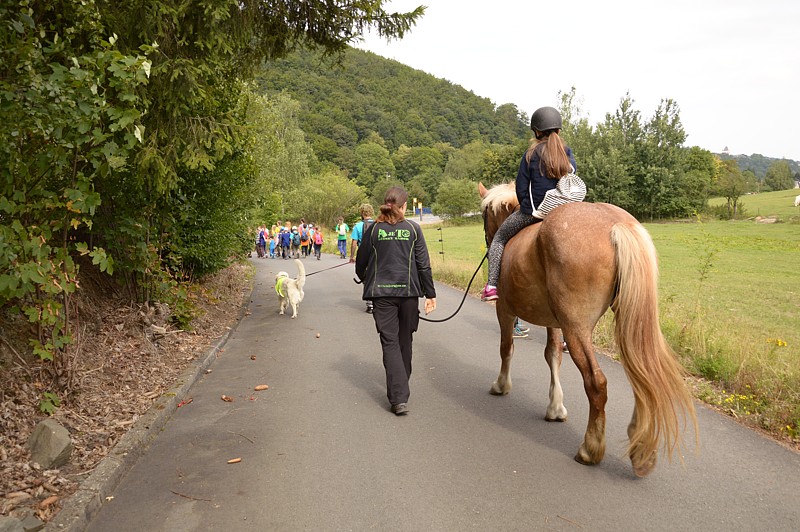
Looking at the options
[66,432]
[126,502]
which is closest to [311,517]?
[126,502]

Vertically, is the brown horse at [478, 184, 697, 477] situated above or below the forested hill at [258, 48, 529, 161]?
below

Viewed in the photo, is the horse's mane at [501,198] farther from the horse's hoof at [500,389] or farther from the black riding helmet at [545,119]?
the horse's hoof at [500,389]

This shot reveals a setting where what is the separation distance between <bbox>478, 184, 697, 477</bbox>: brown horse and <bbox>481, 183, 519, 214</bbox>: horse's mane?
127 centimetres

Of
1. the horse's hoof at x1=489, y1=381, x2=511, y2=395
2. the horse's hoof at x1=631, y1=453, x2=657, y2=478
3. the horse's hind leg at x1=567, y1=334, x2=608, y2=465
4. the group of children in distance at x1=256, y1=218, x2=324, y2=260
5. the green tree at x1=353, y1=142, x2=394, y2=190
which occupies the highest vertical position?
the green tree at x1=353, y1=142, x2=394, y2=190

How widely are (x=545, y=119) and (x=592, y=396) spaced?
258 cm

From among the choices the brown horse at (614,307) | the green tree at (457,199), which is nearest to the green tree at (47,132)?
the brown horse at (614,307)

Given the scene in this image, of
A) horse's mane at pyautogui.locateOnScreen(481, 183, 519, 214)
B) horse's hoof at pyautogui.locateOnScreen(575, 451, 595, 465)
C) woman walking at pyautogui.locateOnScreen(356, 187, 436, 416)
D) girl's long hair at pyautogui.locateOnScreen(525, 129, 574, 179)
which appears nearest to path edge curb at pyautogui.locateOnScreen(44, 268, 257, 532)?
woman walking at pyautogui.locateOnScreen(356, 187, 436, 416)

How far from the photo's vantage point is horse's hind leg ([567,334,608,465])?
428cm

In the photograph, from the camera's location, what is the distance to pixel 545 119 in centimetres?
526

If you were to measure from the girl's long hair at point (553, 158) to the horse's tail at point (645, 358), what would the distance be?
1.09 m

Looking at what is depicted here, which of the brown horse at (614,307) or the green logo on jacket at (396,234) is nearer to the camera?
the brown horse at (614,307)

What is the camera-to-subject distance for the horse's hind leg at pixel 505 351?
583 cm

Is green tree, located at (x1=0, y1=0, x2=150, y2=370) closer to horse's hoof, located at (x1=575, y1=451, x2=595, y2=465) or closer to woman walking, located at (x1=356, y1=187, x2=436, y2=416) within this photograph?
woman walking, located at (x1=356, y1=187, x2=436, y2=416)

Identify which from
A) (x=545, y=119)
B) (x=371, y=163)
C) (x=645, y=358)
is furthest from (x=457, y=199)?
(x=645, y=358)
